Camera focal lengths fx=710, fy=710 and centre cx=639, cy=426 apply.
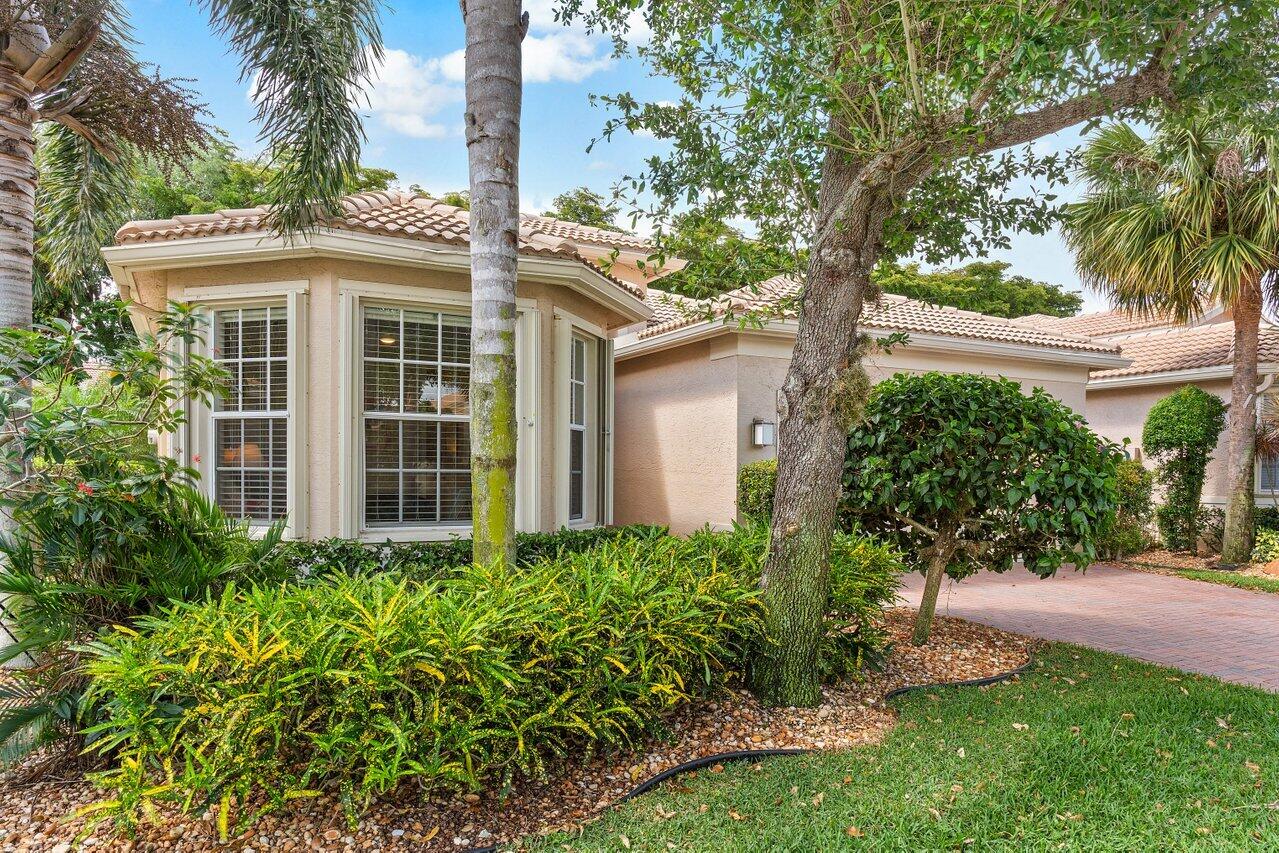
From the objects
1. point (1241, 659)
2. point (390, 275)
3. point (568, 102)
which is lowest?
point (1241, 659)

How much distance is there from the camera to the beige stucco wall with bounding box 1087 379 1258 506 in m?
13.4

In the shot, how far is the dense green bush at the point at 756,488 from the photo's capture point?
9.30 meters

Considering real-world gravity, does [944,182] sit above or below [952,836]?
above

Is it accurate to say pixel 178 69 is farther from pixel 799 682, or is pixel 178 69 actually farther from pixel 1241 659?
pixel 1241 659

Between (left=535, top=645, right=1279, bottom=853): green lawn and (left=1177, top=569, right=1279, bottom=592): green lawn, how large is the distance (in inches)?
270

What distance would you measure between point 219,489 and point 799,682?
5.91 meters

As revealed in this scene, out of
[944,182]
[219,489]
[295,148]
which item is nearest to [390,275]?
[295,148]

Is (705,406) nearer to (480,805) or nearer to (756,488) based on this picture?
(756,488)

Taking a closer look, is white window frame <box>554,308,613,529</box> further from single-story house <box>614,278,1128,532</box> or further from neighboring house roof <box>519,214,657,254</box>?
neighboring house roof <box>519,214,657,254</box>

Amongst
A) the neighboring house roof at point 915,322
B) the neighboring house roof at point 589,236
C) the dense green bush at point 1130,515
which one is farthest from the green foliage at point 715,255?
the dense green bush at point 1130,515

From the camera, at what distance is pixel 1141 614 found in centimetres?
845

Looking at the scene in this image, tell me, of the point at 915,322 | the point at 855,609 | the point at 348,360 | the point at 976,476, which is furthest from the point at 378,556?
the point at 915,322

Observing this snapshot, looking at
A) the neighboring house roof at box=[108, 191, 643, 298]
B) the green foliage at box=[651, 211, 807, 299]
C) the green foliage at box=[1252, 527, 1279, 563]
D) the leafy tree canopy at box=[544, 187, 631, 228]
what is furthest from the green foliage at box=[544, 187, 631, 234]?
the green foliage at box=[1252, 527, 1279, 563]

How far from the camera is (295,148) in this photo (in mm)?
6441
